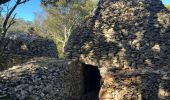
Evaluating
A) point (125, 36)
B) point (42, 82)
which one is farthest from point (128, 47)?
point (42, 82)

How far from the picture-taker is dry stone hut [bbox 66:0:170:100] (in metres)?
17.5

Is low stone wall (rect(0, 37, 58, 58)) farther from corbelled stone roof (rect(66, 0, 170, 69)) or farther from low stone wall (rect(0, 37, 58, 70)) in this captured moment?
corbelled stone roof (rect(66, 0, 170, 69))

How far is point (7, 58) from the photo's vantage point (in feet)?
75.2

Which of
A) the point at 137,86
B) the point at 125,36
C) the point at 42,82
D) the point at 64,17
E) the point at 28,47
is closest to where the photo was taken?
the point at 42,82

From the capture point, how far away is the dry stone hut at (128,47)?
17.5 m

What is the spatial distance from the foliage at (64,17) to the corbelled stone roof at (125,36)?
3343cm

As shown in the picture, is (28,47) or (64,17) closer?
(28,47)

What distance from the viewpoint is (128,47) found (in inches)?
818

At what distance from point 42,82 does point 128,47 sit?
6666mm

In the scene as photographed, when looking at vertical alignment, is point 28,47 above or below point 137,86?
above

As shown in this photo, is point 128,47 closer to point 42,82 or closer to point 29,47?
point 42,82

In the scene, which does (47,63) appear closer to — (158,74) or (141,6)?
(158,74)

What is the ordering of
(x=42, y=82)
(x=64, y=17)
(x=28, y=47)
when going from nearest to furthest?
1. (x=42, y=82)
2. (x=28, y=47)
3. (x=64, y=17)

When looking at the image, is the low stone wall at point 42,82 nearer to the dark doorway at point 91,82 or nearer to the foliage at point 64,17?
the dark doorway at point 91,82
